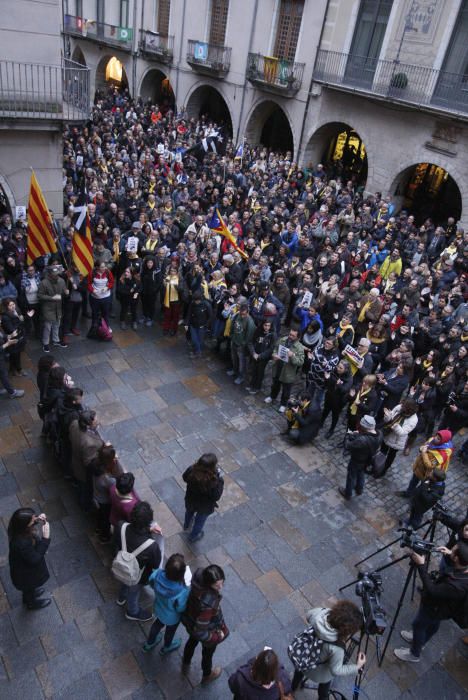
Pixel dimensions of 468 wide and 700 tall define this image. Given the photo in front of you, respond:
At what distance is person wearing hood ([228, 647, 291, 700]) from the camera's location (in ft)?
11.4

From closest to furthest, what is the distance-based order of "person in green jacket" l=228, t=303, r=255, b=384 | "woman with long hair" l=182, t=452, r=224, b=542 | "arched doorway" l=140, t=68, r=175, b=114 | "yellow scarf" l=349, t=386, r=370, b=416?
"woman with long hair" l=182, t=452, r=224, b=542, "yellow scarf" l=349, t=386, r=370, b=416, "person in green jacket" l=228, t=303, r=255, b=384, "arched doorway" l=140, t=68, r=175, b=114

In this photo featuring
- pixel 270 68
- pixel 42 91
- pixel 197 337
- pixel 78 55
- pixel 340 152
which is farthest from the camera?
pixel 78 55

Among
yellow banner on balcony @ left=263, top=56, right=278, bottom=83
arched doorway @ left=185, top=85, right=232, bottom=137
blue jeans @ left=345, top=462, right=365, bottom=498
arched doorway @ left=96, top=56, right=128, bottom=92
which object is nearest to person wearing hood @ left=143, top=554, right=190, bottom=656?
blue jeans @ left=345, top=462, right=365, bottom=498

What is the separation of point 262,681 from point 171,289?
739 centimetres

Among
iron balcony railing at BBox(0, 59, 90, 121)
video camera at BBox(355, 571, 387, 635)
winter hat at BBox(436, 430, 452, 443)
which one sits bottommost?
video camera at BBox(355, 571, 387, 635)

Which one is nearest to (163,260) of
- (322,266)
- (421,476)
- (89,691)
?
(322,266)

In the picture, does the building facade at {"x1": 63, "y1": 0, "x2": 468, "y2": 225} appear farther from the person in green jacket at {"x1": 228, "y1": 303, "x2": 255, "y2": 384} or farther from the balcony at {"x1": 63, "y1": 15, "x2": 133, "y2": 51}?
the person in green jacket at {"x1": 228, "y1": 303, "x2": 255, "y2": 384}

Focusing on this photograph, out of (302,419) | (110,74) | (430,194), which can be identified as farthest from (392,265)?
(110,74)

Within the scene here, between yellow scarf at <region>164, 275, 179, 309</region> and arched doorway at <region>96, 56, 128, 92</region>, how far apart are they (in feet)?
98.4

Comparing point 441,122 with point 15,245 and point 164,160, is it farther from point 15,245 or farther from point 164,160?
point 15,245

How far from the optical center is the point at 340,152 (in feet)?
73.7

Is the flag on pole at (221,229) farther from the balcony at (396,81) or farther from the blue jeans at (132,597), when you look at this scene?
the balcony at (396,81)

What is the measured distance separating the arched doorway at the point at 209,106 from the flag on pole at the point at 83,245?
1960 centimetres

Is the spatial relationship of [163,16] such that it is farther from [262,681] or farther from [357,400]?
[262,681]
